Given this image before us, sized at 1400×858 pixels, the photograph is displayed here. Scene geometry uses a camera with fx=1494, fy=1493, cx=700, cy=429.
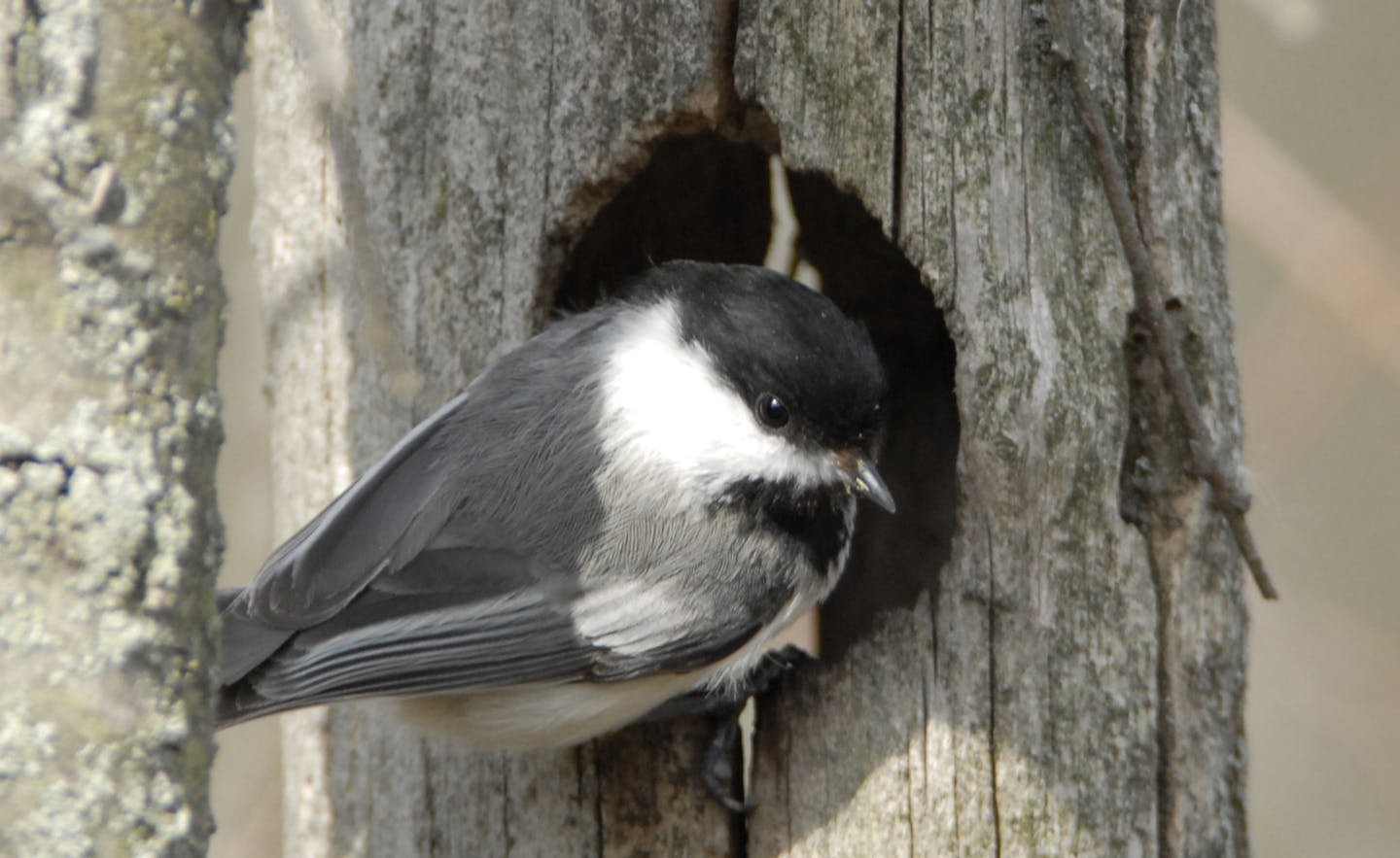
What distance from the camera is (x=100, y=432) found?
1.20 meters

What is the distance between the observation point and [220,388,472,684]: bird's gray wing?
2123mm

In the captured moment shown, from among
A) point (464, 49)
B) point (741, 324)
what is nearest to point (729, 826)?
point (741, 324)

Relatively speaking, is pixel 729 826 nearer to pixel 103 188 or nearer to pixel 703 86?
pixel 703 86

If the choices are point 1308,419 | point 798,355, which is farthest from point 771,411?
point 1308,419

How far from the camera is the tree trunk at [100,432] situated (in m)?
1.17

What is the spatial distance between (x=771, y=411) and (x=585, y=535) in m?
0.34

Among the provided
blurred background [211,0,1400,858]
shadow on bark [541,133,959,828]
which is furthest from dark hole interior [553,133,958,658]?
blurred background [211,0,1400,858]

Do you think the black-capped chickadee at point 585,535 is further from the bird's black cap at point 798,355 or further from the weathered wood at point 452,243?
the weathered wood at point 452,243

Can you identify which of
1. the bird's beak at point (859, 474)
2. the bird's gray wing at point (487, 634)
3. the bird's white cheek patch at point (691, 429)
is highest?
the bird's white cheek patch at point (691, 429)

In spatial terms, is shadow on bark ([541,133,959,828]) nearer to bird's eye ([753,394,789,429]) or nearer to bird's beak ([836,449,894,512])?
bird's beak ([836,449,894,512])

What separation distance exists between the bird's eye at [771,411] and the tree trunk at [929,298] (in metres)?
0.27

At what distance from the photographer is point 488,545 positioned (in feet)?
7.17

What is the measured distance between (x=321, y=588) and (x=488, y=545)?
0.24 meters

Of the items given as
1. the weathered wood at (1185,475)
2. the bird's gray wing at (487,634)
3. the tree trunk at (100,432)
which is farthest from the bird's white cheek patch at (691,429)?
the tree trunk at (100,432)
